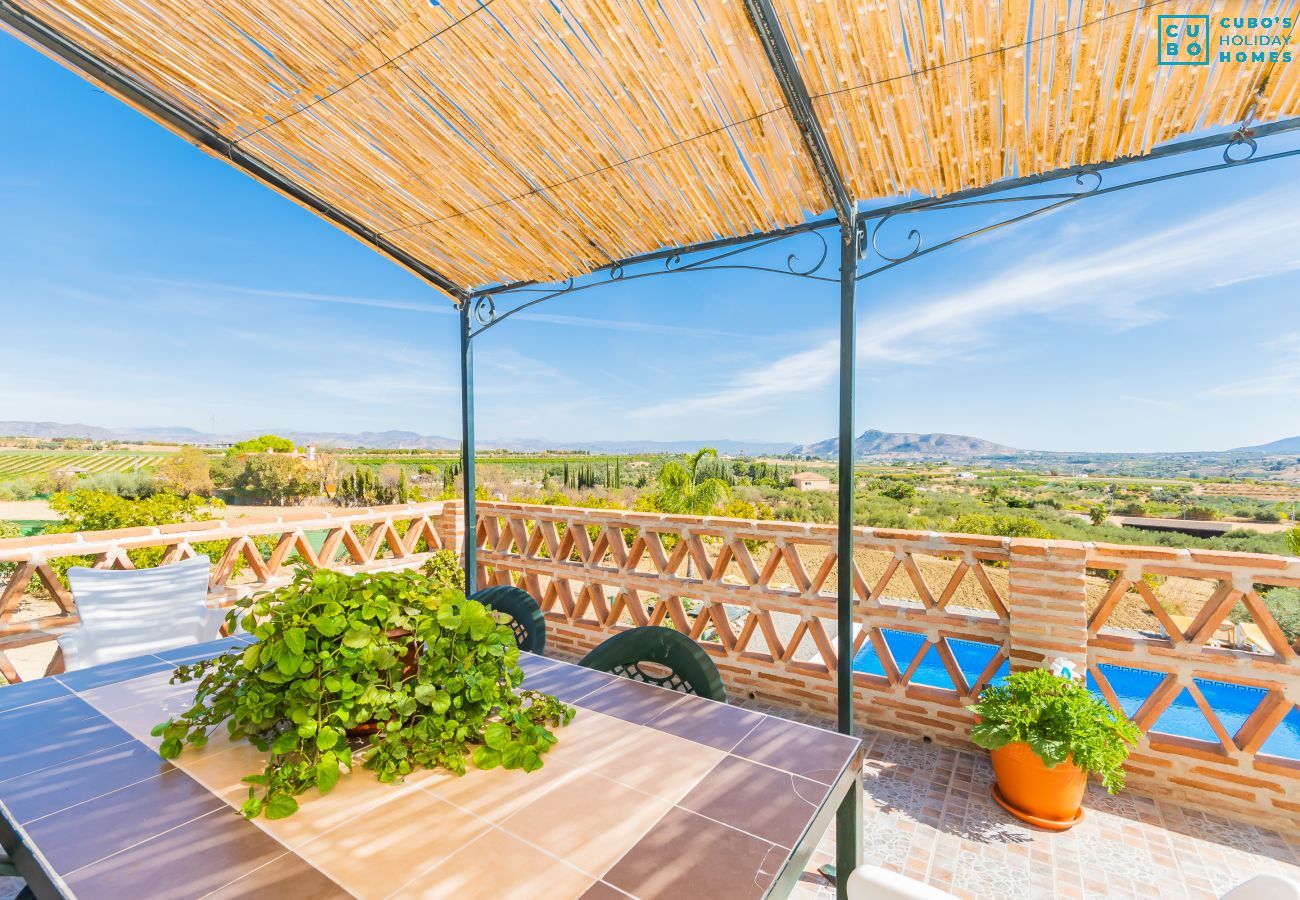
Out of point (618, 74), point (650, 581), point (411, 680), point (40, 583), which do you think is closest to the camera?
point (411, 680)

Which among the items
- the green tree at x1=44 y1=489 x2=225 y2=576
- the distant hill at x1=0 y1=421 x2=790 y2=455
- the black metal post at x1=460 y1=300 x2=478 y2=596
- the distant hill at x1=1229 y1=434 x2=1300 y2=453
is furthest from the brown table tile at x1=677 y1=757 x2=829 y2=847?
the distant hill at x1=1229 y1=434 x2=1300 y2=453

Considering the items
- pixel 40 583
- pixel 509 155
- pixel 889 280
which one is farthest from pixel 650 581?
pixel 889 280

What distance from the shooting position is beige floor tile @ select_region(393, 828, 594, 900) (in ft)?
2.65

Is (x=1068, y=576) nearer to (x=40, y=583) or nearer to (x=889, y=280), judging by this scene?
(x=40, y=583)

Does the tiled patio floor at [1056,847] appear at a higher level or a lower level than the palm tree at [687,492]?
lower

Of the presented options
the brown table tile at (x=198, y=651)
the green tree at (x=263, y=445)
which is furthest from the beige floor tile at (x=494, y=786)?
the green tree at (x=263, y=445)

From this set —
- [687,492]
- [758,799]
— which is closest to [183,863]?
[758,799]

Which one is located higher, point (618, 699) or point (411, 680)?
point (411, 680)

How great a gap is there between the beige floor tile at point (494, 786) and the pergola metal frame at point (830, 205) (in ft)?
2.11

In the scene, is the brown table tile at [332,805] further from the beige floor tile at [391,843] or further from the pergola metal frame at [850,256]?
the pergola metal frame at [850,256]

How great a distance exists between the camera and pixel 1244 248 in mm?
12383

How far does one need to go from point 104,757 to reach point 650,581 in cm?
268

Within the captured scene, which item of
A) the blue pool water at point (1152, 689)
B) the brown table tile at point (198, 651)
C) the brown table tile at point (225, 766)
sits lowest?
the blue pool water at point (1152, 689)

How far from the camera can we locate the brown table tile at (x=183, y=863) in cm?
81
